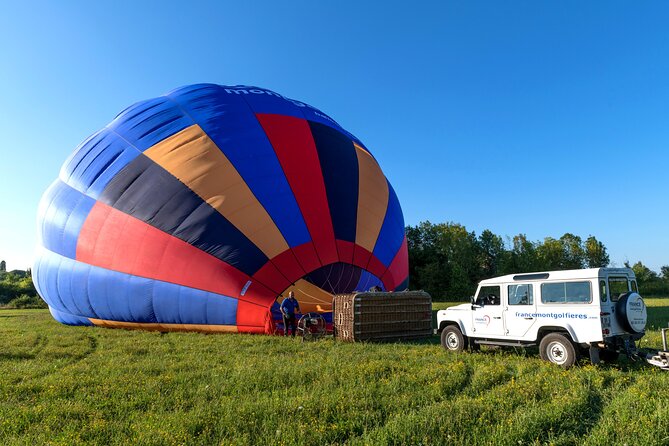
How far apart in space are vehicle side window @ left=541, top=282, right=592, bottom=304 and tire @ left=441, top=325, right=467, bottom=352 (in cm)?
210

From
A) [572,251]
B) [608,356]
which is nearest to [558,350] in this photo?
[608,356]

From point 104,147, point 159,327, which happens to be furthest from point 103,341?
point 104,147

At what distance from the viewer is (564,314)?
27.3 ft

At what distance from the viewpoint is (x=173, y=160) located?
12375 mm

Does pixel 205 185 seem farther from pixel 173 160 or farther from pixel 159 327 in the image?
pixel 159 327

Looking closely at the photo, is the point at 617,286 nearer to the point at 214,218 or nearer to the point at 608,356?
the point at 608,356

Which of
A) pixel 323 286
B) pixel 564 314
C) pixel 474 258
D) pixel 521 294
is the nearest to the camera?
pixel 564 314

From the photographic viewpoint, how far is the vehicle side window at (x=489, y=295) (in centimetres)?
977

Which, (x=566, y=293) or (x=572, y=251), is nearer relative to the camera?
(x=566, y=293)

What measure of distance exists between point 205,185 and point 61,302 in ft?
23.8

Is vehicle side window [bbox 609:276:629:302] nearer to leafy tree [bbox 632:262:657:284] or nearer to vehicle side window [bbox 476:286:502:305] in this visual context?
vehicle side window [bbox 476:286:502:305]

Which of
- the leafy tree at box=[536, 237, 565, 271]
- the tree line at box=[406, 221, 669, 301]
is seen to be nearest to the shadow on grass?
the tree line at box=[406, 221, 669, 301]

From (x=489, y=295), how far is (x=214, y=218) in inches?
272

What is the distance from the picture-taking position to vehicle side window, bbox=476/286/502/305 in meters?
9.77
